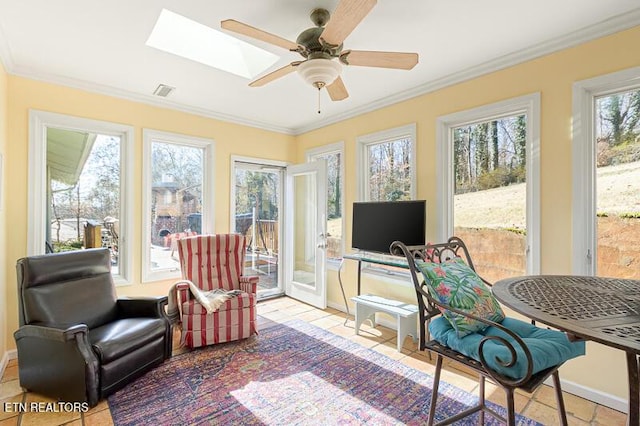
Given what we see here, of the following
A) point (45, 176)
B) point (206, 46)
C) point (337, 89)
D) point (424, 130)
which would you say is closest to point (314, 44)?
point (337, 89)

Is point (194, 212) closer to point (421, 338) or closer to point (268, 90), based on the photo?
point (268, 90)

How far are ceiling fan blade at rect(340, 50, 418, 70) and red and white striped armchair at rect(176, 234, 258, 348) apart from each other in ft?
7.95

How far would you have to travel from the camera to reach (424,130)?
3.29 m

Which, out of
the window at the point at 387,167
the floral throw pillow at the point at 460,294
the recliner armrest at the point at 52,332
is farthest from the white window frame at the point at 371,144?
the recliner armrest at the point at 52,332

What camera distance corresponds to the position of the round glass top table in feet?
3.09

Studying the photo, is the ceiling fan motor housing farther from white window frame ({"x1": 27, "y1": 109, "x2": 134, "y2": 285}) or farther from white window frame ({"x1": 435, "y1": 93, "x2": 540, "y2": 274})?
white window frame ({"x1": 27, "y1": 109, "x2": 134, "y2": 285})

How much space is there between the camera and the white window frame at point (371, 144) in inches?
134

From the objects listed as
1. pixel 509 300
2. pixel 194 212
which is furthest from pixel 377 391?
pixel 194 212

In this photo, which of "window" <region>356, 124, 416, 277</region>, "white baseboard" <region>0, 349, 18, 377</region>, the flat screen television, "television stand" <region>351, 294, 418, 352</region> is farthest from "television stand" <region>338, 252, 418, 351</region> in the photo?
"white baseboard" <region>0, 349, 18, 377</region>

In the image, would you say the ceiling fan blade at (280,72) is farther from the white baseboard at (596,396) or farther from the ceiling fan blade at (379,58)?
the white baseboard at (596,396)

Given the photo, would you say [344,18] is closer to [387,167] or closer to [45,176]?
[387,167]

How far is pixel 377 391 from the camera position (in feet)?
7.60

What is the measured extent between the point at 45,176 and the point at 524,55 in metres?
4.47

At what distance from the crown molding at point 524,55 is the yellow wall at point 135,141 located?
65.5 inches
